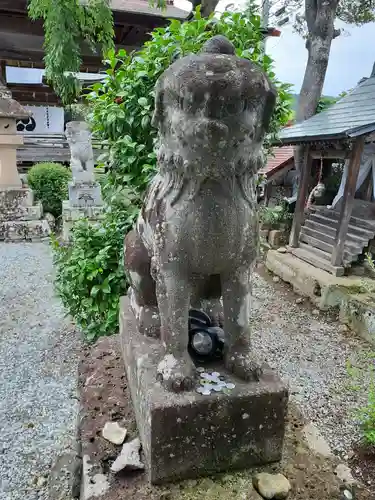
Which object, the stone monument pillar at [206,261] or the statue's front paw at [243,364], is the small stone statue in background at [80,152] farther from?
the statue's front paw at [243,364]

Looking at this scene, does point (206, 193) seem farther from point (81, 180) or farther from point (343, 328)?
point (81, 180)

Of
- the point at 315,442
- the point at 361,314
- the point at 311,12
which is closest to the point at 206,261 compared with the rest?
the point at 315,442

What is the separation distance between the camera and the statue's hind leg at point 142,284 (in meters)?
1.56

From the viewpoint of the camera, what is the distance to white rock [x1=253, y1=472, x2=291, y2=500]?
121cm

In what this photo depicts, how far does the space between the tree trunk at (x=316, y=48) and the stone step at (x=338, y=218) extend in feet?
3.82

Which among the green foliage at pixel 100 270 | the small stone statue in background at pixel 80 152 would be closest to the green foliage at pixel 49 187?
the small stone statue in background at pixel 80 152

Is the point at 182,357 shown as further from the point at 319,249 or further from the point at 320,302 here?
the point at 319,249

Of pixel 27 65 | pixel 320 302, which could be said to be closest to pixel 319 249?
pixel 320 302

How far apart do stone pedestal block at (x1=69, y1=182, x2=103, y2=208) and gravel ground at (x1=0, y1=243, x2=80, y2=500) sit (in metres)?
2.05

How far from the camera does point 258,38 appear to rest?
2938mm

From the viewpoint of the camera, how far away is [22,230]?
7.11 meters

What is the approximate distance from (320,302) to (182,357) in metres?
3.52

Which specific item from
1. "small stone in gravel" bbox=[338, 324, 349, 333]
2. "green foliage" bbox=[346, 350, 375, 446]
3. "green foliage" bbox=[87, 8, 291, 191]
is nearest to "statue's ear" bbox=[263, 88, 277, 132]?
"green foliage" bbox=[346, 350, 375, 446]

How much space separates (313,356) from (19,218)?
5654 millimetres
